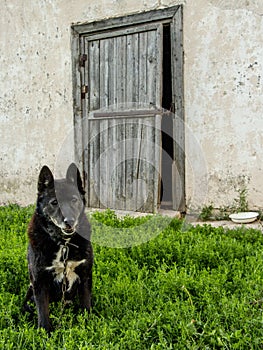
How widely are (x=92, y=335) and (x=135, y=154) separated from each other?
469 cm

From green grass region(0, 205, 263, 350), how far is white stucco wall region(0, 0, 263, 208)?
1.50 m

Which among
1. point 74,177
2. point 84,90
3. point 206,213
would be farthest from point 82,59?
point 74,177

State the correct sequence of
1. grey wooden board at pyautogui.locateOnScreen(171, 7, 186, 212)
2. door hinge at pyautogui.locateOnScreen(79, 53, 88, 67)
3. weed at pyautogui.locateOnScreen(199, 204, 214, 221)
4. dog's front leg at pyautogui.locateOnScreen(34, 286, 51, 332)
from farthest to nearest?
door hinge at pyautogui.locateOnScreen(79, 53, 88, 67) → grey wooden board at pyautogui.locateOnScreen(171, 7, 186, 212) → weed at pyautogui.locateOnScreen(199, 204, 214, 221) → dog's front leg at pyautogui.locateOnScreen(34, 286, 51, 332)

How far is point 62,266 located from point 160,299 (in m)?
0.81

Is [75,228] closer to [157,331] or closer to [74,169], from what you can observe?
[74,169]

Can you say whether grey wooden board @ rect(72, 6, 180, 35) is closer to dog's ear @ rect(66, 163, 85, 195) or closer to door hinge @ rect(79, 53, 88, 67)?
door hinge @ rect(79, 53, 88, 67)

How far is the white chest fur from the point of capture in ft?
11.1

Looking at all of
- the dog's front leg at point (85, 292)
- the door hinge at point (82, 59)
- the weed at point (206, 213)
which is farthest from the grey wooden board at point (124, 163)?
the dog's front leg at point (85, 292)

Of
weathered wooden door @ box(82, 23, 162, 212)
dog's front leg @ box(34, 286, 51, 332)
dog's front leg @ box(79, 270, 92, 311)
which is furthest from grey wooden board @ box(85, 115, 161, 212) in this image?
dog's front leg @ box(34, 286, 51, 332)

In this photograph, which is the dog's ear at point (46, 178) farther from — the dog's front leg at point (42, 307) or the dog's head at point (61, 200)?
the dog's front leg at point (42, 307)

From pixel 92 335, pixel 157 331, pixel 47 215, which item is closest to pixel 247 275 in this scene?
pixel 157 331

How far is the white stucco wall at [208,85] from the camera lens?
21.8ft

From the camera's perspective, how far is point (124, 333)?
3254mm

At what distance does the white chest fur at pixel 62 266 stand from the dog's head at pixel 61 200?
160 millimetres
